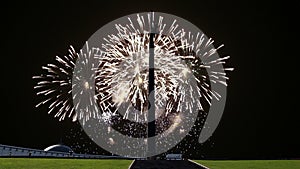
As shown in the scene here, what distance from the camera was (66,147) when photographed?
368ft

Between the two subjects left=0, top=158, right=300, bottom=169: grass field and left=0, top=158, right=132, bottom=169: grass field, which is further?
left=0, top=158, right=300, bottom=169: grass field

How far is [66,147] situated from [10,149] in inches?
1915

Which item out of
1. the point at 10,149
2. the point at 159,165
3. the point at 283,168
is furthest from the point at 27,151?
the point at 283,168

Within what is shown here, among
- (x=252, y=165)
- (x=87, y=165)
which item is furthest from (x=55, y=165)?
(x=252, y=165)

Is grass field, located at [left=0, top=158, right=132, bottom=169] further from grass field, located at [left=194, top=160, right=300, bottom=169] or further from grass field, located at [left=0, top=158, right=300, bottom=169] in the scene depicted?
grass field, located at [left=194, top=160, right=300, bottom=169]

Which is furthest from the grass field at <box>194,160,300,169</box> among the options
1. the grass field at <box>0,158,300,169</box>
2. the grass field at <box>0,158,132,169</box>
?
the grass field at <box>0,158,132,169</box>

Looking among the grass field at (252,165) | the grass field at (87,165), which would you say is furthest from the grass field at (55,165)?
the grass field at (252,165)

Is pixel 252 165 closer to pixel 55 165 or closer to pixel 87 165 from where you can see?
pixel 87 165

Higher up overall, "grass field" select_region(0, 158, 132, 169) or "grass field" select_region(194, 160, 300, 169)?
"grass field" select_region(0, 158, 132, 169)

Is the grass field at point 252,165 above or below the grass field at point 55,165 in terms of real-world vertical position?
below

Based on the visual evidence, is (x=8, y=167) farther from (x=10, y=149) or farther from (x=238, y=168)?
(x=10, y=149)

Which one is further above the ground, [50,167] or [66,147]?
[50,167]

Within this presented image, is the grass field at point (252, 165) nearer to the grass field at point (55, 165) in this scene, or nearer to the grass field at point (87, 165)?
the grass field at point (87, 165)

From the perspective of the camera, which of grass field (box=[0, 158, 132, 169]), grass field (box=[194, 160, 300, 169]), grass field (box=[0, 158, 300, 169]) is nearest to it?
grass field (box=[0, 158, 132, 169])
